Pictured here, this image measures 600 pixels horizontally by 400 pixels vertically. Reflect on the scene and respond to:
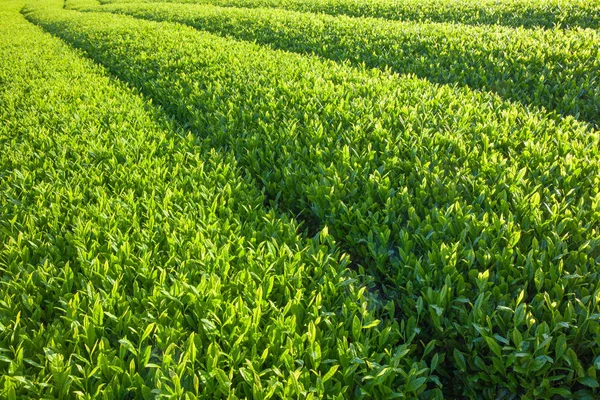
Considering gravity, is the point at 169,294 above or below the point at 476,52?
below

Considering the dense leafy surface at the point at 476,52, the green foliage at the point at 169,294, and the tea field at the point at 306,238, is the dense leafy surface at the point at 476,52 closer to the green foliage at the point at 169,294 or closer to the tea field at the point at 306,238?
the tea field at the point at 306,238

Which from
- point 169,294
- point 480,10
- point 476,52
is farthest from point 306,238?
point 480,10

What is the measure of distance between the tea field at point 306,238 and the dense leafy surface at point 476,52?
3.0 inches

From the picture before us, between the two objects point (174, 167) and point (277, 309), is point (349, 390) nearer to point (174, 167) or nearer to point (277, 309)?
point (277, 309)

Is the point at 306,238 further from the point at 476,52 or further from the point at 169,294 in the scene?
the point at 476,52

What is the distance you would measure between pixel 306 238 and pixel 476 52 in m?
6.14

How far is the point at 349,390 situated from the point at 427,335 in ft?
2.58

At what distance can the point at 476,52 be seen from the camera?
7902mm

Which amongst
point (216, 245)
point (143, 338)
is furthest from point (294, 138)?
point (143, 338)

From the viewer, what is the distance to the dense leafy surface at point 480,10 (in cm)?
1034

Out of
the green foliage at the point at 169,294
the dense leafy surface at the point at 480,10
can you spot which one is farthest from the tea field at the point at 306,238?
the dense leafy surface at the point at 480,10

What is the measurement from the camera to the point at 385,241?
327 centimetres

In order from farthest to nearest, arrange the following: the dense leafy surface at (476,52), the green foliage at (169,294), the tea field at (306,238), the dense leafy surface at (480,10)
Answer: the dense leafy surface at (480,10) → the dense leafy surface at (476,52) → the tea field at (306,238) → the green foliage at (169,294)

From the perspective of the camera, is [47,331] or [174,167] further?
[174,167]
